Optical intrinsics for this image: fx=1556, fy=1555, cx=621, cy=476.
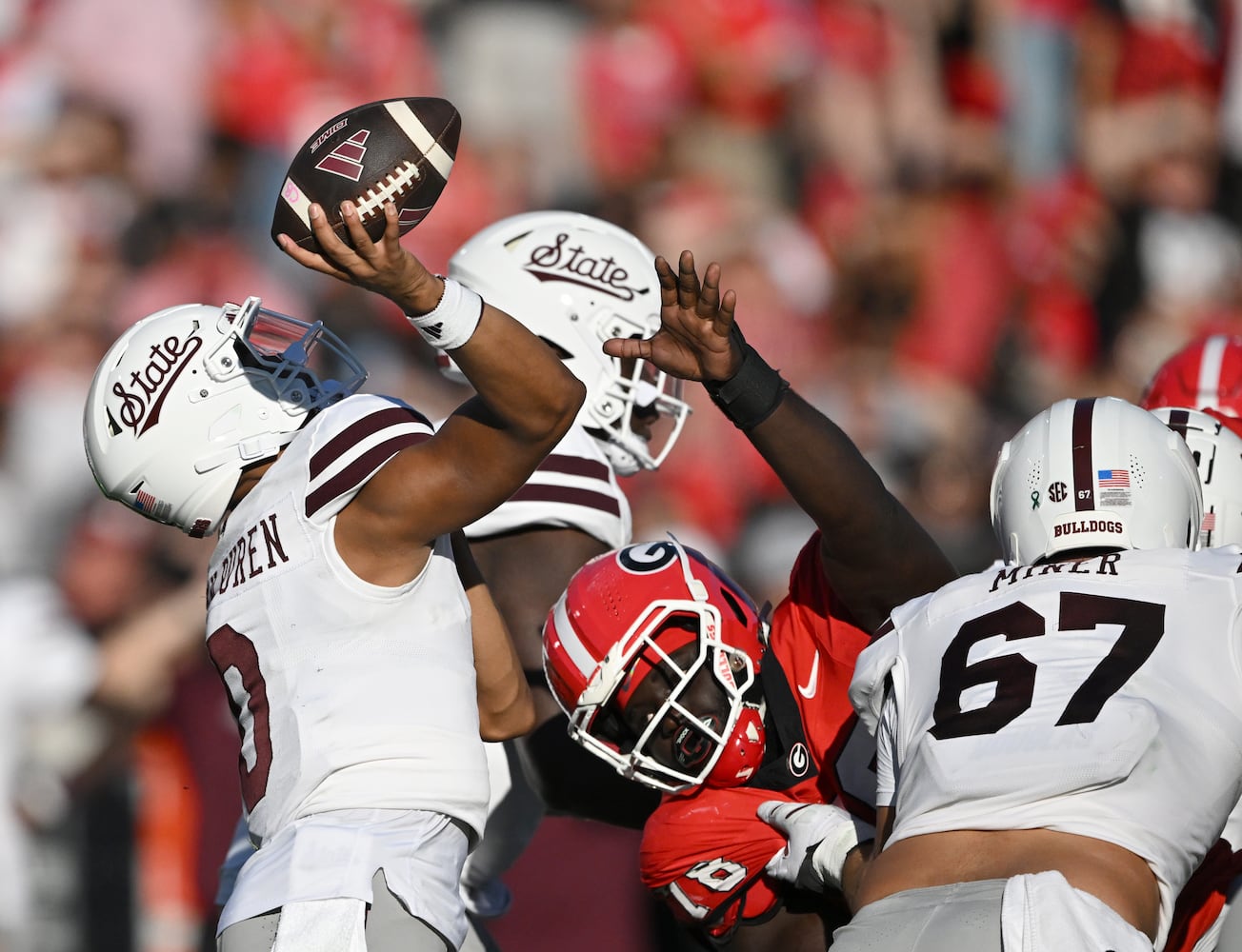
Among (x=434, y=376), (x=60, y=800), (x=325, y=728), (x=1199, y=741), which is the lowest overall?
(x=60, y=800)

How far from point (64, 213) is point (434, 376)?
2.00 m

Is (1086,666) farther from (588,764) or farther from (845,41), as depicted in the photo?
(845,41)

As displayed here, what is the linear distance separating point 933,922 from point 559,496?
1671 mm

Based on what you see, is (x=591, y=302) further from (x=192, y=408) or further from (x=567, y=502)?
(x=192, y=408)

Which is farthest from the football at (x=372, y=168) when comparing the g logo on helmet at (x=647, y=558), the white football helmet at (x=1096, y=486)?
the white football helmet at (x=1096, y=486)

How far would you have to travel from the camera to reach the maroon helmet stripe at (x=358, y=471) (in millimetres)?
2979

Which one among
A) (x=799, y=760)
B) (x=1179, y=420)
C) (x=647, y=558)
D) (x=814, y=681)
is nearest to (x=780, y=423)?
(x=647, y=558)

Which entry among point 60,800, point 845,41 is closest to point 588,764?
point 60,800

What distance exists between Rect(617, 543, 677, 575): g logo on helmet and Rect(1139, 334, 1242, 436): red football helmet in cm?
170

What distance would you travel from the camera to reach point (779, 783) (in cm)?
353

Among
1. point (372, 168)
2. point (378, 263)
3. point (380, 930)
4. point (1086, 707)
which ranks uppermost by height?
point (372, 168)

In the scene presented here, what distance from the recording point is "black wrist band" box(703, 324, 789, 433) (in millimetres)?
3227

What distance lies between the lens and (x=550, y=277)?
4.38 meters

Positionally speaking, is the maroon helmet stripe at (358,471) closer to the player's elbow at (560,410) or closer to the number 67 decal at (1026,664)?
the player's elbow at (560,410)
